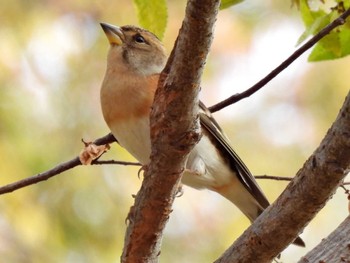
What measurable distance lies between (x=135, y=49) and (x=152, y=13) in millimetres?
1397

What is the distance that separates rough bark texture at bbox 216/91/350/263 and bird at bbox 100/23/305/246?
78 centimetres

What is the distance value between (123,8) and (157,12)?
3793mm

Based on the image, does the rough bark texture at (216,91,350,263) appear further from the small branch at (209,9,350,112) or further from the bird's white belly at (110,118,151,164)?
the bird's white belly at (110,118,151,164)

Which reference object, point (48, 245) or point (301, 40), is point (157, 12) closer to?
point (301, 40)

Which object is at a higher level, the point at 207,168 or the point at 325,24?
the point at 207,168

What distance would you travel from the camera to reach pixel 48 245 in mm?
5227

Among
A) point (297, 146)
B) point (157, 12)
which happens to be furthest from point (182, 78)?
point (297, 146)

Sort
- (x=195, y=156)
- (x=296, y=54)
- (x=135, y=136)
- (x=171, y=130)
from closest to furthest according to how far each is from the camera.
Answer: (x=171, y=130) → (x=296, y=54) → (x=135, y=136) → (x=195, y=156)

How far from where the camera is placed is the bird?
3451mm

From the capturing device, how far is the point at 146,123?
3.43 metres

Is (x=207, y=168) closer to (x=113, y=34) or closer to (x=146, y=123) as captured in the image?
(x=146, y=123)

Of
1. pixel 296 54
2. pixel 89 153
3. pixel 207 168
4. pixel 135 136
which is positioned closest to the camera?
→ pixel 296 54

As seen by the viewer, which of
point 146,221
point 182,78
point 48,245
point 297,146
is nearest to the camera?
point 182,78

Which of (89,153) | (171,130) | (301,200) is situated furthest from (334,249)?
(89,153)
